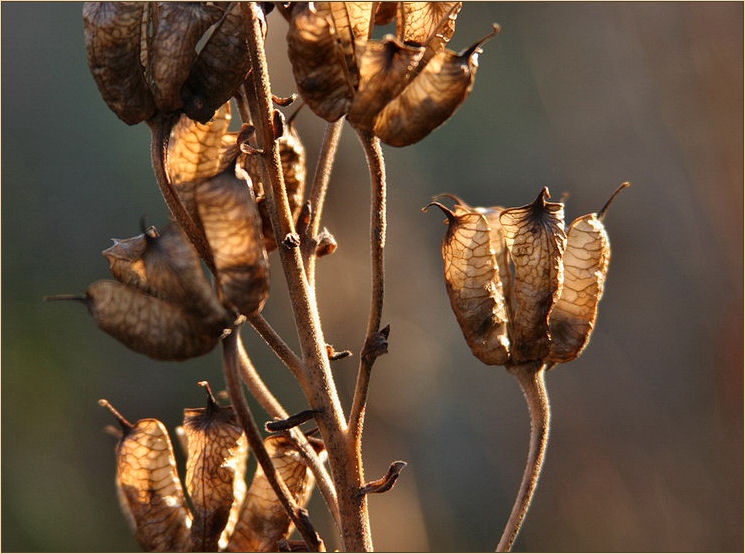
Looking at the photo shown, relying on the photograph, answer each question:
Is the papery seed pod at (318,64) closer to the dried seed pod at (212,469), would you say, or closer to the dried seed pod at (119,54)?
the dried seed pod at (119,54)

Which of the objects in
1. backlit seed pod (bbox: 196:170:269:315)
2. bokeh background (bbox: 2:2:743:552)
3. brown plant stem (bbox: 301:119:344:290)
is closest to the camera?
backlit seed pod (bbox: 196:170:269:315)

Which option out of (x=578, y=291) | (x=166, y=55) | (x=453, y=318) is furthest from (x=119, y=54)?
(x=453, y=318)

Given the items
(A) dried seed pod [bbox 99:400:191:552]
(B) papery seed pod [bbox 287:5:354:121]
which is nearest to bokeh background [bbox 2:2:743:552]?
(A) dried seed pod [bbox 99:400:191:552]

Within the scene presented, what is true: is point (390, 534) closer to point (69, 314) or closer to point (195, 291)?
point (69, 314)

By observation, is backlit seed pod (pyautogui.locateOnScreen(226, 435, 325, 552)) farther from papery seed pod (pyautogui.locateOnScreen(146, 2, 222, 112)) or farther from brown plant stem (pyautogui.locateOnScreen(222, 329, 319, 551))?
papery seed pod (pyautogui.locateOnScreen(146, 2, 222, 112))

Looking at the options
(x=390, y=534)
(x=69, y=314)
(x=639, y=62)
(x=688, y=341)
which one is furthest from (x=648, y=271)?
(x=69, y=314)

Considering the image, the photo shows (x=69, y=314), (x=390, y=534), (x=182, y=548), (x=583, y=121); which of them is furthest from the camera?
(x=583, y=121)

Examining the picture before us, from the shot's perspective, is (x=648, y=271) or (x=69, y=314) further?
(x=648, y=271)
